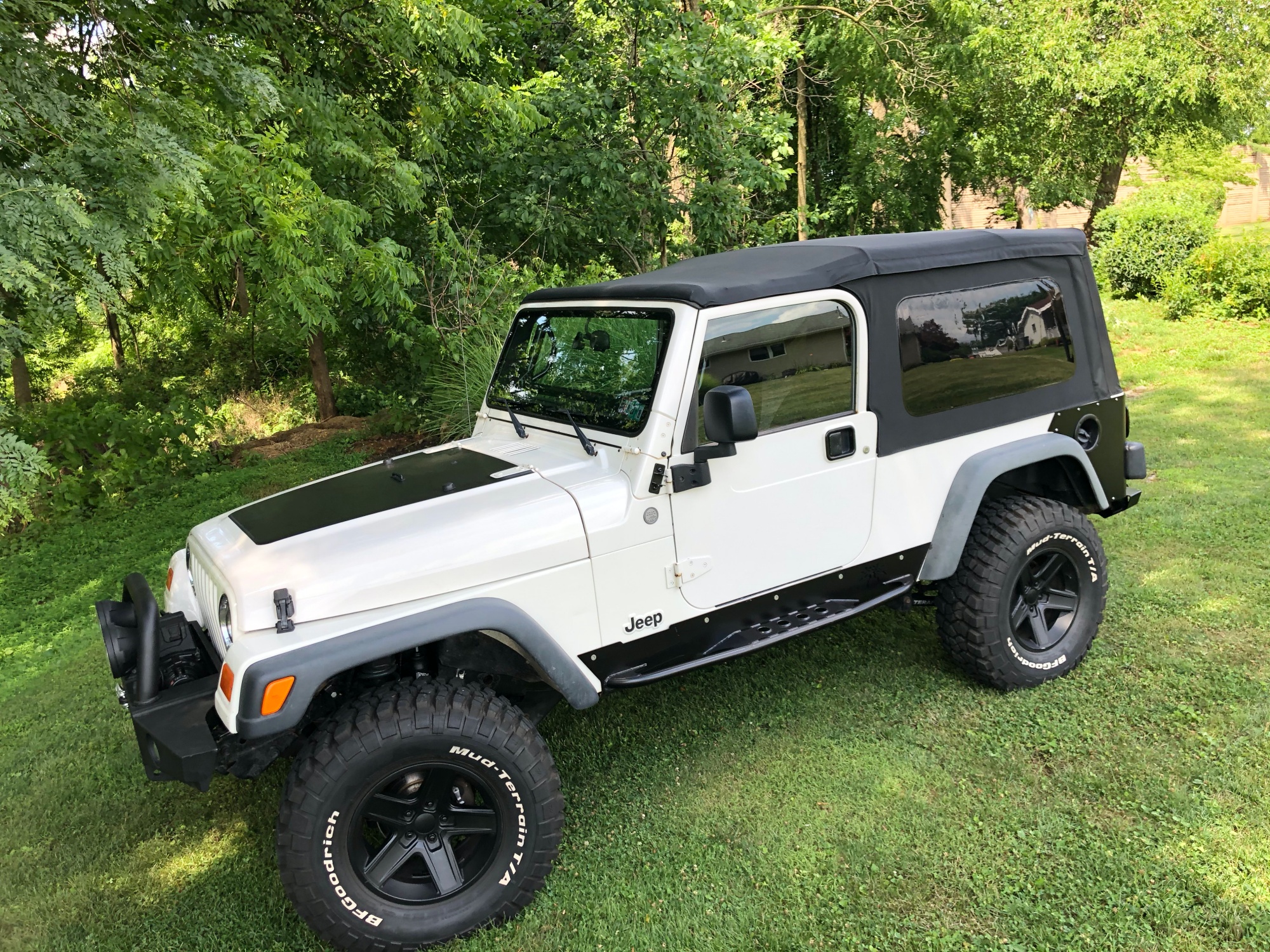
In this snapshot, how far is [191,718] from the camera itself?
2615 mm

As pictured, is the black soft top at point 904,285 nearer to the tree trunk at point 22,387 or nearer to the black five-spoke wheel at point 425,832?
the black five-spoke wheel at point 425,832

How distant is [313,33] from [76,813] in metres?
5.57

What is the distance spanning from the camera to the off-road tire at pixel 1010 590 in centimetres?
365

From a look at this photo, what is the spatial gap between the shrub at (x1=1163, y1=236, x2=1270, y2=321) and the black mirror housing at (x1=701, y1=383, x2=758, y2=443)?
37.1 feet

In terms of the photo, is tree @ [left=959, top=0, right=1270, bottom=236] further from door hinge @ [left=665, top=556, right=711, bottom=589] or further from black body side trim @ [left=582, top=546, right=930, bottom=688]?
door hinge @ [left=665, top=556, right=711, bottom=589]

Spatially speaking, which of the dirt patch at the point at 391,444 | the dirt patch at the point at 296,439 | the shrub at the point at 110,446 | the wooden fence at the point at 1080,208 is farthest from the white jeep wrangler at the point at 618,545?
the wooden fence at the point at 1080,208

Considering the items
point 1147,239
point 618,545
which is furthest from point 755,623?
point 1147,239

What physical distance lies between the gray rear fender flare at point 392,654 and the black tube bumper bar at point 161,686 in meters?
0.22

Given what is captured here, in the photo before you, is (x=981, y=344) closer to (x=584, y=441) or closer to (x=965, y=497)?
(x=965, y=497)

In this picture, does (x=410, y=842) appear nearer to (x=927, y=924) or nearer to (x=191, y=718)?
(x=191, y=718)

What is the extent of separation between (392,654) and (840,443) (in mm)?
1761

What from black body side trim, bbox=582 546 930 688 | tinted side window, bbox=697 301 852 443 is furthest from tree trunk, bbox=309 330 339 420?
black body side trim, bbox=582 546 930 688

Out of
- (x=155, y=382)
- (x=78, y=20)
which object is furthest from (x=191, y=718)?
(x=155, y=382)

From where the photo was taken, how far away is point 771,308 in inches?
126
